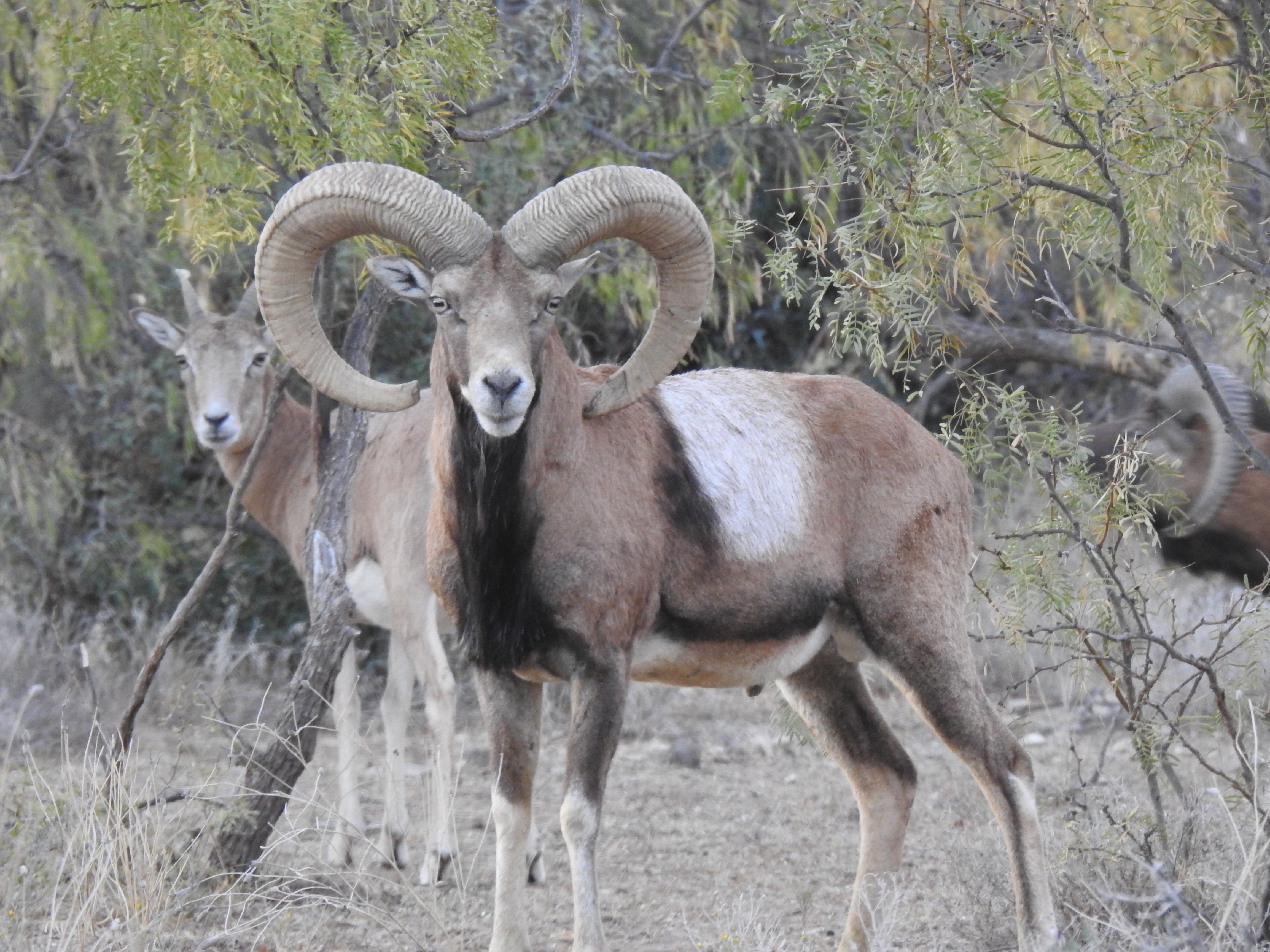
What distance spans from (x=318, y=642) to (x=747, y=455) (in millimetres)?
2005

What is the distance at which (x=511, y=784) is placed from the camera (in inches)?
205

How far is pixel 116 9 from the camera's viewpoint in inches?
226

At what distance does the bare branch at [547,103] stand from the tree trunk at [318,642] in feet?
2.29

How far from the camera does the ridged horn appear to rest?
824cm

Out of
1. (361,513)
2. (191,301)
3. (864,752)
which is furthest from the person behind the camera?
(191,301)

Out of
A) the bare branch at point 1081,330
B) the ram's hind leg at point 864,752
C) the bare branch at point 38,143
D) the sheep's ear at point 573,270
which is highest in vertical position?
the bare branch at point 1081,330

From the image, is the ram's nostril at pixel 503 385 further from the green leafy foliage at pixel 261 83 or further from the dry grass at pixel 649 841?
the dry grass at pixel 649 841

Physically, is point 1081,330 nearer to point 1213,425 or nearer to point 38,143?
point 1213,425

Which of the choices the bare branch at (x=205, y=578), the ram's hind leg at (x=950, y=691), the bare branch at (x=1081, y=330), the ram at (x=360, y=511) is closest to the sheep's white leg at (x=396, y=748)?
the ram at (x=360, y=511)

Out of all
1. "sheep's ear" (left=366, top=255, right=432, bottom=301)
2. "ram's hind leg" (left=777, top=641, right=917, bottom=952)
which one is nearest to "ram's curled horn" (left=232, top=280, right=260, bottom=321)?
"sheep's ear" (left=366, top=255, right=432, bottom=301)

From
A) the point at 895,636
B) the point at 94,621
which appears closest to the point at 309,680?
the point at 895,636

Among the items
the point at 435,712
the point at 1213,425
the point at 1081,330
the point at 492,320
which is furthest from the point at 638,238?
the point at 435,712

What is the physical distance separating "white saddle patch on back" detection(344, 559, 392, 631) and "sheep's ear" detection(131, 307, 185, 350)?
203 cm

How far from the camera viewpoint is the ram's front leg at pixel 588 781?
16.2 feet
